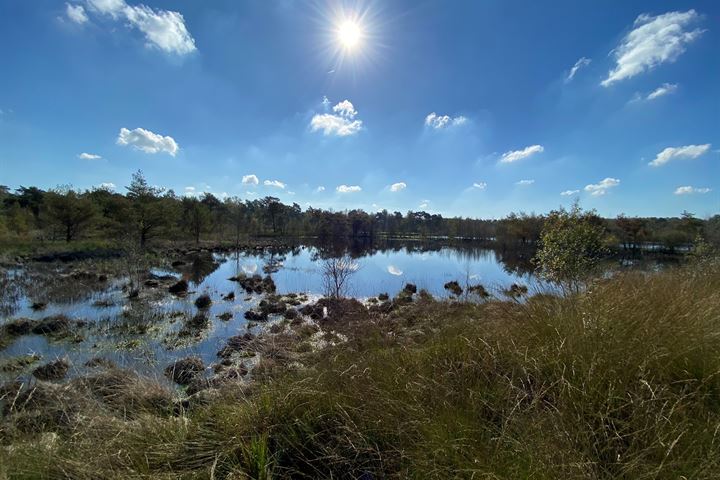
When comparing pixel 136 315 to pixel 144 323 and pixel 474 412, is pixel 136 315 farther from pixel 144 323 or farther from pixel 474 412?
pixel 474 412

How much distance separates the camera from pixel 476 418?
2.11 metres

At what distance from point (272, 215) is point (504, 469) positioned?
75.7m

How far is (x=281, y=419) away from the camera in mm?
2432

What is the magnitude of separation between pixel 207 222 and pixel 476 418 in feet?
171

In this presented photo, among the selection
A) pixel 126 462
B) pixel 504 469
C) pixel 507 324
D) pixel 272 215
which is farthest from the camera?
pixel 272 215

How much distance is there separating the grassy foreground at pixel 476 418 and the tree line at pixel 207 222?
12878mm

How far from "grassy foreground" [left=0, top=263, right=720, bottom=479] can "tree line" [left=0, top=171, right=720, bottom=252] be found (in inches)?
507

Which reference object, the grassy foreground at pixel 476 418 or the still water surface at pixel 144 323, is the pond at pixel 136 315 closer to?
the still water surface at pixel 144 323

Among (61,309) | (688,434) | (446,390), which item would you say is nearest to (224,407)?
(446,390)

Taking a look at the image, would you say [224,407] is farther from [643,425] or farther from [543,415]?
[643,425]

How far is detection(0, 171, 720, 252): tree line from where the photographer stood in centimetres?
3056

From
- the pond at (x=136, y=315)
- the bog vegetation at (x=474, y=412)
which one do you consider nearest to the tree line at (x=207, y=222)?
the pond at (x=136, y=315)

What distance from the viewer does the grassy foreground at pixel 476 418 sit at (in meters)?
1.73

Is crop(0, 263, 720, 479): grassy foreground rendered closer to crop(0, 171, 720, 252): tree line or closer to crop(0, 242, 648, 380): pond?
A: crop(0, 242, 648, 380): pond
